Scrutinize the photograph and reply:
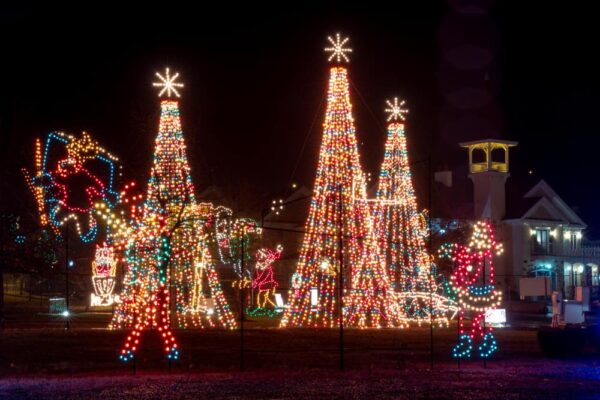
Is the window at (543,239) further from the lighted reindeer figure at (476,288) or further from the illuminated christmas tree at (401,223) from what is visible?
the lighted reindeer figure at (476,288)

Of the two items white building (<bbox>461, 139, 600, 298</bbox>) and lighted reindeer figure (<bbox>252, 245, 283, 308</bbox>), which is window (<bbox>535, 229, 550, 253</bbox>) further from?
lighted reindeer figure (<bbox>252, 245, 283, 308</bbox>)

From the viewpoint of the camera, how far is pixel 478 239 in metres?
23.0

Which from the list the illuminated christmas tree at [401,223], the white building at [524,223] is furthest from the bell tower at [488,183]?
the illuminated christmas tree at [401,223]

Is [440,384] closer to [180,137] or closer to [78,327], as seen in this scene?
[180,137]

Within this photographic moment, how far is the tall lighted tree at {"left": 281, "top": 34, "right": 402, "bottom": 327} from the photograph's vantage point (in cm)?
3164

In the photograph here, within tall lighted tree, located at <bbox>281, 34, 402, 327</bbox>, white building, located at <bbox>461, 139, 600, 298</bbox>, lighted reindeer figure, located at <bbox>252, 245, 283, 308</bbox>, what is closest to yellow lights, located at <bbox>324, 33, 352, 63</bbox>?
tall lighted tree, located at <bbox>281, 34, 402, 327</bbox>

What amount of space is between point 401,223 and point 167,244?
16.7m

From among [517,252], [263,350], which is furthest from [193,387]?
[517,252]

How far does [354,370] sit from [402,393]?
4351 millimetres

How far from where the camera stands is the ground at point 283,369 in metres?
16.5

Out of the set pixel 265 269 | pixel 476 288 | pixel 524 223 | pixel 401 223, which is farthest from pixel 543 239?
pixel 476 288

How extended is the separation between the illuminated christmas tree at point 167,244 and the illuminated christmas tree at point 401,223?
7.28 m

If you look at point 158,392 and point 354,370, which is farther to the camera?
point 354,370

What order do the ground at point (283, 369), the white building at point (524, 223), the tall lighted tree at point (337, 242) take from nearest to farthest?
the ground at point (283, 369)
the tall lighted tree at point (337, 242)
the white building at point (524, 223)
